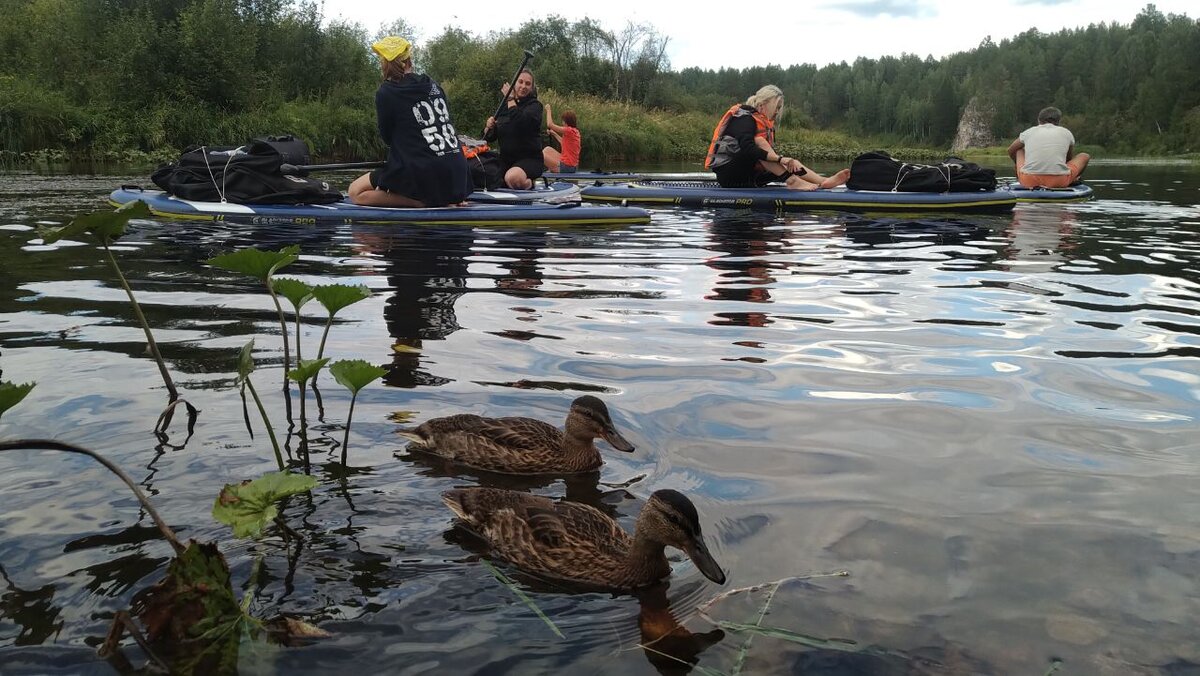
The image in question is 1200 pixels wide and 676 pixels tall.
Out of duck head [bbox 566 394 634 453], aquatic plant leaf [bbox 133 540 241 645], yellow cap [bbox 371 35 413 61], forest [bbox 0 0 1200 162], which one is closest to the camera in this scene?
aquatic plant leaf [bbox 133 540 241 645]

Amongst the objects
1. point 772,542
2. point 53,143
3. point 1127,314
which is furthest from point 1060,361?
point 53,143

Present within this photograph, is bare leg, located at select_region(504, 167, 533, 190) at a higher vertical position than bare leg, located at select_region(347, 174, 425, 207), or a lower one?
higher

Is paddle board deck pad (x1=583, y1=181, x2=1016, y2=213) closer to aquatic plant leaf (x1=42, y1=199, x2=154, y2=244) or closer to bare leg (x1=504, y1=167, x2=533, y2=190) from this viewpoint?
bare leg (x1=504, y1=167, x2=533, y2=190)

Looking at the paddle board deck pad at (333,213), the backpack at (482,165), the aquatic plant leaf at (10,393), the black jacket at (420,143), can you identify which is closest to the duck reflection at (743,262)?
the paddle board deck pad at (333,213)

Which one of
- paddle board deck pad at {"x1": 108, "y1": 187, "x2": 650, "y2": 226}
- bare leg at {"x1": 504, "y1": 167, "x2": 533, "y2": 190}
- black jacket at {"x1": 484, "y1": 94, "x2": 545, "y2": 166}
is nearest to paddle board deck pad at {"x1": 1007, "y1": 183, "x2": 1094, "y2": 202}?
black jacket at {"x1": 484, "y1": 94, "x2": 545, "y2": 166}

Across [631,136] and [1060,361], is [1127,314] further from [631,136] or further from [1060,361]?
[631,136]

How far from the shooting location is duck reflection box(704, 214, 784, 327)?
262 inches

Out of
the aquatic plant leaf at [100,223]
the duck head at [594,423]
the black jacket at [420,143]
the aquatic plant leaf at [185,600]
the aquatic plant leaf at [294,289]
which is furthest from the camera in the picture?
the black jacket at [420,143]

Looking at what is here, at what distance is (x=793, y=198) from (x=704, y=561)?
12254 mm

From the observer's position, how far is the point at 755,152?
1444 cm

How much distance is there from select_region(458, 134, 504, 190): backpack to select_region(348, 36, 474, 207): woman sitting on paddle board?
5.93ft

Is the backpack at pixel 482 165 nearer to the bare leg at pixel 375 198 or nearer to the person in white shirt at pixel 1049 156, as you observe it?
the bare leg at pixel 375 198

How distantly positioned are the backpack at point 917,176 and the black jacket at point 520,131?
16.7 feet

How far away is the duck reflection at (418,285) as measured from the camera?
5.21 metres
